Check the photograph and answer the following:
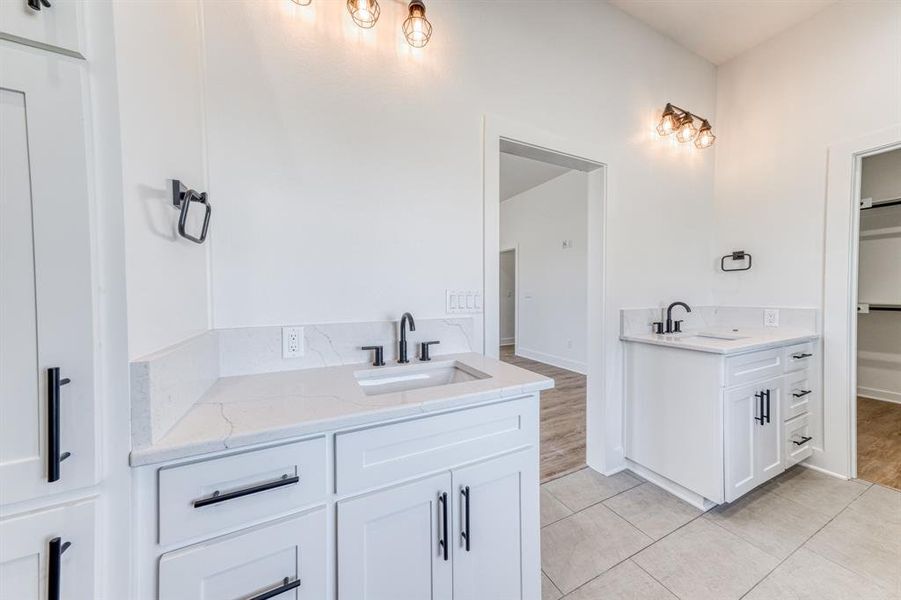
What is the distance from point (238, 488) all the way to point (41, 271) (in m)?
0.57

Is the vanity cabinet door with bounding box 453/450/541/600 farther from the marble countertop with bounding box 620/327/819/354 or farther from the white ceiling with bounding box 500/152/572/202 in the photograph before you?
the white ceiling with bounding box 500/152/572/202

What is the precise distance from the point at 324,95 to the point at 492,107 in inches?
33.4

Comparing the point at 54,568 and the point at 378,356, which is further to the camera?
the point at 378,356

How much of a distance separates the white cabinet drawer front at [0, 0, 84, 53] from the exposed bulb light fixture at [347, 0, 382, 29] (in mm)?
1008

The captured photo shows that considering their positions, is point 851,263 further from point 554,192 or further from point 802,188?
point 554,192

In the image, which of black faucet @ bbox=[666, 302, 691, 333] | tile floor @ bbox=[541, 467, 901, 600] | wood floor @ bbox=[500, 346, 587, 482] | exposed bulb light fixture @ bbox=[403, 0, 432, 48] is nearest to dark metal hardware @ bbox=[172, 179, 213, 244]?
exposed bulb light fixture @ bbox=[403, 0, 432, 48]

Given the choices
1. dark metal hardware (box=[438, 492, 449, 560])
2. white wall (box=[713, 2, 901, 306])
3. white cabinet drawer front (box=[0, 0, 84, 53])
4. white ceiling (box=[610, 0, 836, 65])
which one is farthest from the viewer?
white ceiling (box=[610, 0, 836, 65])

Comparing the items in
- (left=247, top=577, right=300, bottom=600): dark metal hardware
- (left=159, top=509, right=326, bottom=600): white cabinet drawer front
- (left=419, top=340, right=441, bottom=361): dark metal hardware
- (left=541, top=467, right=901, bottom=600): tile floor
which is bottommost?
(left=541, top=467, right=901, bottom=600): tile floor

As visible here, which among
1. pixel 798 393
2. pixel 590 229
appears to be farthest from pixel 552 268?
pixel 798 393

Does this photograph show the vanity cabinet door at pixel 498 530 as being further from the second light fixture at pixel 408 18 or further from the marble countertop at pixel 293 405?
the second light fixture at pixel 408 18

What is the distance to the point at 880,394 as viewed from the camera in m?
3.40

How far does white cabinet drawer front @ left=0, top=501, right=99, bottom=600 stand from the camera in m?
0.56

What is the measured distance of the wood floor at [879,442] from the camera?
2.06m

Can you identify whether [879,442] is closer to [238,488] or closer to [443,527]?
[443,527]
